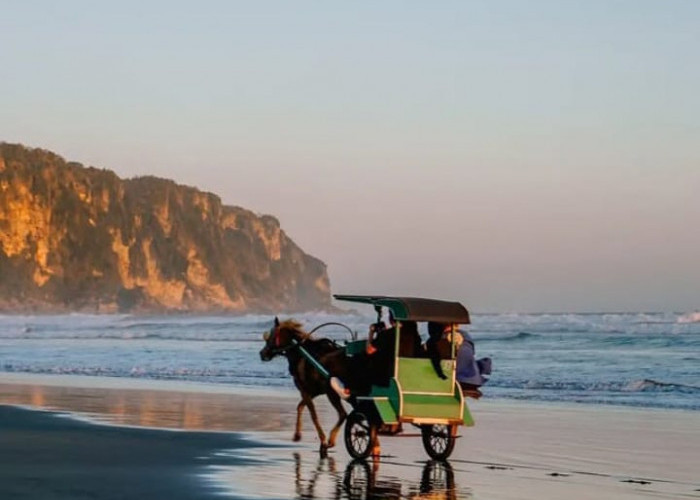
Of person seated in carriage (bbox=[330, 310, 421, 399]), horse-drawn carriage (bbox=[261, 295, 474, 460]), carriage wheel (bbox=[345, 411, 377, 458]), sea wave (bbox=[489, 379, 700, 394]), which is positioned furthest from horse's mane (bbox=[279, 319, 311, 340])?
sea wave (bbox=[489, 379, 700, 394])

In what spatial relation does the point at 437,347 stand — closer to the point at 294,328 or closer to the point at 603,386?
the point at 294,328

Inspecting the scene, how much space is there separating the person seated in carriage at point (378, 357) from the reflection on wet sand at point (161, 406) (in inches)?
162

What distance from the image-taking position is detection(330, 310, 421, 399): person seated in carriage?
15461 millimetres

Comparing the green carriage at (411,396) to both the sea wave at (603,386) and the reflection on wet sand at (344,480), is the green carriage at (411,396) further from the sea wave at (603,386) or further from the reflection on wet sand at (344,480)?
the sea wave at (603,386)

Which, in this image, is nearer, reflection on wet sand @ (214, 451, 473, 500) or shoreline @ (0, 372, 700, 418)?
reflection on wet sand @ (214, 451, 473, 500)

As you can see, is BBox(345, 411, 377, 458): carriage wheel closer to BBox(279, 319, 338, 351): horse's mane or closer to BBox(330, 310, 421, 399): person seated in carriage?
BBox(330, 310, 421, 399): person seated in carriage

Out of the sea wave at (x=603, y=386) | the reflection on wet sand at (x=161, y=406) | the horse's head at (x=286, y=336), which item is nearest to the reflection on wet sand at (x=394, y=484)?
the horse's head at (x=286, y=336)

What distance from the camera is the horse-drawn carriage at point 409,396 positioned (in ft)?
49.9

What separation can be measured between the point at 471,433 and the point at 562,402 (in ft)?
22.7

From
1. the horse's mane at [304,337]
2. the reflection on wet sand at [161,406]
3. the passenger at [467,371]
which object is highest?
the horse's mane at [304,337]

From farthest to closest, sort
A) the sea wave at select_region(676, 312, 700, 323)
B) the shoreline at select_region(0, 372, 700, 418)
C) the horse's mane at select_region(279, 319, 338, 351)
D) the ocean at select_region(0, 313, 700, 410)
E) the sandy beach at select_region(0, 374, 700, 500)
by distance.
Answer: the sea wave at select_region(676, 312, 700, 323), the ocean at select_region(0, 313, 700, 410), the shoreline at select_region(0, 372, 700, 418), the horse's mane at select_region(279, 319, 338, 351), the sandy beach at select_region(0, 374, 700, 500)

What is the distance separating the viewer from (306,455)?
1612 centimetres

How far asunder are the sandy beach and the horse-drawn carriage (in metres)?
0.30

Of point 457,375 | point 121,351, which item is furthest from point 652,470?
point 121,351
